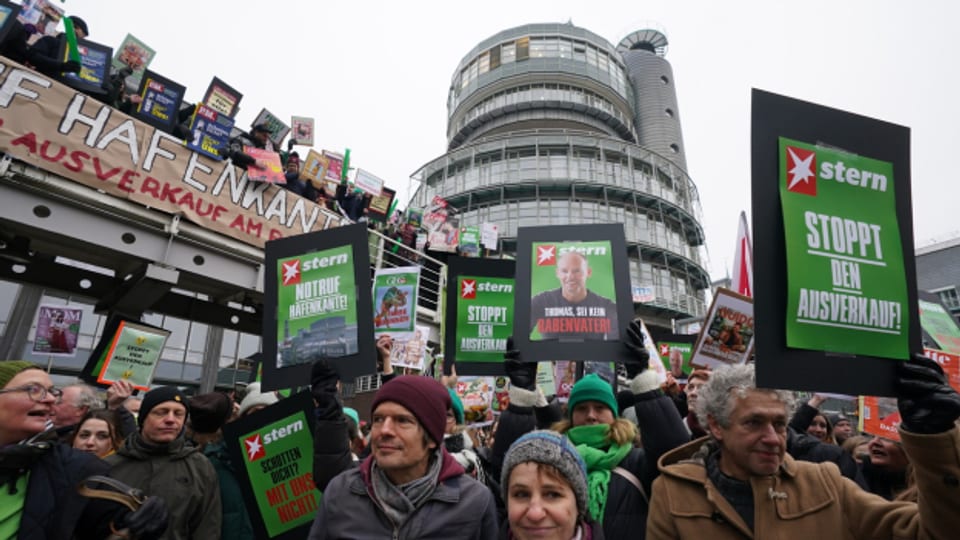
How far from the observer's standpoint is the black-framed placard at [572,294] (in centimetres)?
304

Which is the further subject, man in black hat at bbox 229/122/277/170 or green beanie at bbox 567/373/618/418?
man in black hat at bbox 229/122/277/170

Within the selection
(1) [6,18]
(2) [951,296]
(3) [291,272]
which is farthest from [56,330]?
(2) [951,296]

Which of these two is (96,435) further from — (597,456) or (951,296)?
(951,296)

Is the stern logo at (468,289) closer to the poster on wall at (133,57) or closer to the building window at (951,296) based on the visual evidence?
the poster on wall at (133,57)

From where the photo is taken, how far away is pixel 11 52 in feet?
18.7

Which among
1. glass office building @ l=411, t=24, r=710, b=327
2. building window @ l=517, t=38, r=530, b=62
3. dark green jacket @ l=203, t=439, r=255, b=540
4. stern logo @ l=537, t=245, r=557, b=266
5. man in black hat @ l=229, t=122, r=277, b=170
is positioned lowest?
dark green jacket @ l=203, t=439, r=255, b=540

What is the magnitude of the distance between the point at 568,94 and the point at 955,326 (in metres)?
39.0

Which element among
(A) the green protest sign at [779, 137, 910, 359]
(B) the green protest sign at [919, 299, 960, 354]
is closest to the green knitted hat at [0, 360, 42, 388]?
(A) the green protest sign at [779, 137, 910, 359]

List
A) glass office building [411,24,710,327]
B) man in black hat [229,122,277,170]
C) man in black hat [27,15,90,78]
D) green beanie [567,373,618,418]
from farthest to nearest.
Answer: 1. glass office building [411,24,710,327]
2. man in black hat [229,122,277,170]
3. man in black hat [27,15,90,78]
4. green beanie [567,373,618,418]

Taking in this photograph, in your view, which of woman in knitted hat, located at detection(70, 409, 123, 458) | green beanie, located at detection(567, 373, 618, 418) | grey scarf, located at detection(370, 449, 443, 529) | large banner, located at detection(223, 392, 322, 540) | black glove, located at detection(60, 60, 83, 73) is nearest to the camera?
grey scarf, located at detection(370, 449, 443, 529)

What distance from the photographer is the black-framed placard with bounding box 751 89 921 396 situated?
1734mm

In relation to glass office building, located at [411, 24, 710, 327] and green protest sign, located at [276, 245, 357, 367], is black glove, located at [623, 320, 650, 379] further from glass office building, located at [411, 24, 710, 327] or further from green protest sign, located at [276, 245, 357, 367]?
glass office building, located at [411, 24, 710, 327]

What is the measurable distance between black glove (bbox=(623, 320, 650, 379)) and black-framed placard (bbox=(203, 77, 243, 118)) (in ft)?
25.0

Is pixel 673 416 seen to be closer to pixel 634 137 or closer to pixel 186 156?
pixel 186 156
